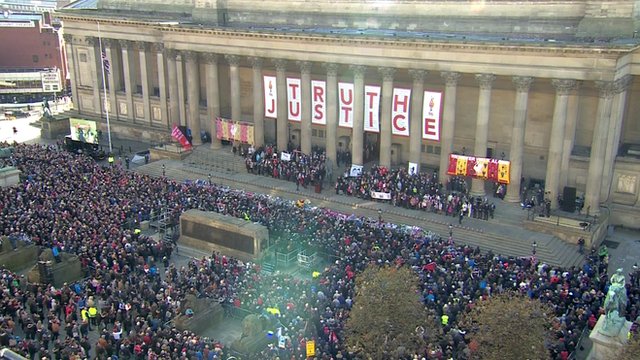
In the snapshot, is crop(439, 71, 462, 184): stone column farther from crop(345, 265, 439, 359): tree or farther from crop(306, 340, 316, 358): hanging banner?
crop(306, 340, 316, 358): hanging banner

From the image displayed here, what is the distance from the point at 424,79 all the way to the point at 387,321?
97.9ft

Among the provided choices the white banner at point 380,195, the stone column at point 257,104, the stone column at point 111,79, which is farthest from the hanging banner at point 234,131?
the stone column at point 111,79

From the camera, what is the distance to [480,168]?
164ft

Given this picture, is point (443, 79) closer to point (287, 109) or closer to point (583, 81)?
point (583, 81)

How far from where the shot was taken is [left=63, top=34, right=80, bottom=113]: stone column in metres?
78.9

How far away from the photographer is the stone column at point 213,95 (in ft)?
208

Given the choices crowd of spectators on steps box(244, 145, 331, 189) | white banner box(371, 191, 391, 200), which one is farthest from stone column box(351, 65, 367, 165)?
white banner box(371, 191, 391, 200)

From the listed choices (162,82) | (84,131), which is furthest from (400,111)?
(84,131)

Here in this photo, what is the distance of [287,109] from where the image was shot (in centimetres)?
5969

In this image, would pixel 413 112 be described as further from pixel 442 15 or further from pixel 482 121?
pixel 442 15

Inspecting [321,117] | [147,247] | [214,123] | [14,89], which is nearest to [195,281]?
[147,247]

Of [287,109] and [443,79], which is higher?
[443,79]

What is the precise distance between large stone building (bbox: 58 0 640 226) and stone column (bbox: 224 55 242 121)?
0.35ft

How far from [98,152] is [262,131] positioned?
17.6 m
